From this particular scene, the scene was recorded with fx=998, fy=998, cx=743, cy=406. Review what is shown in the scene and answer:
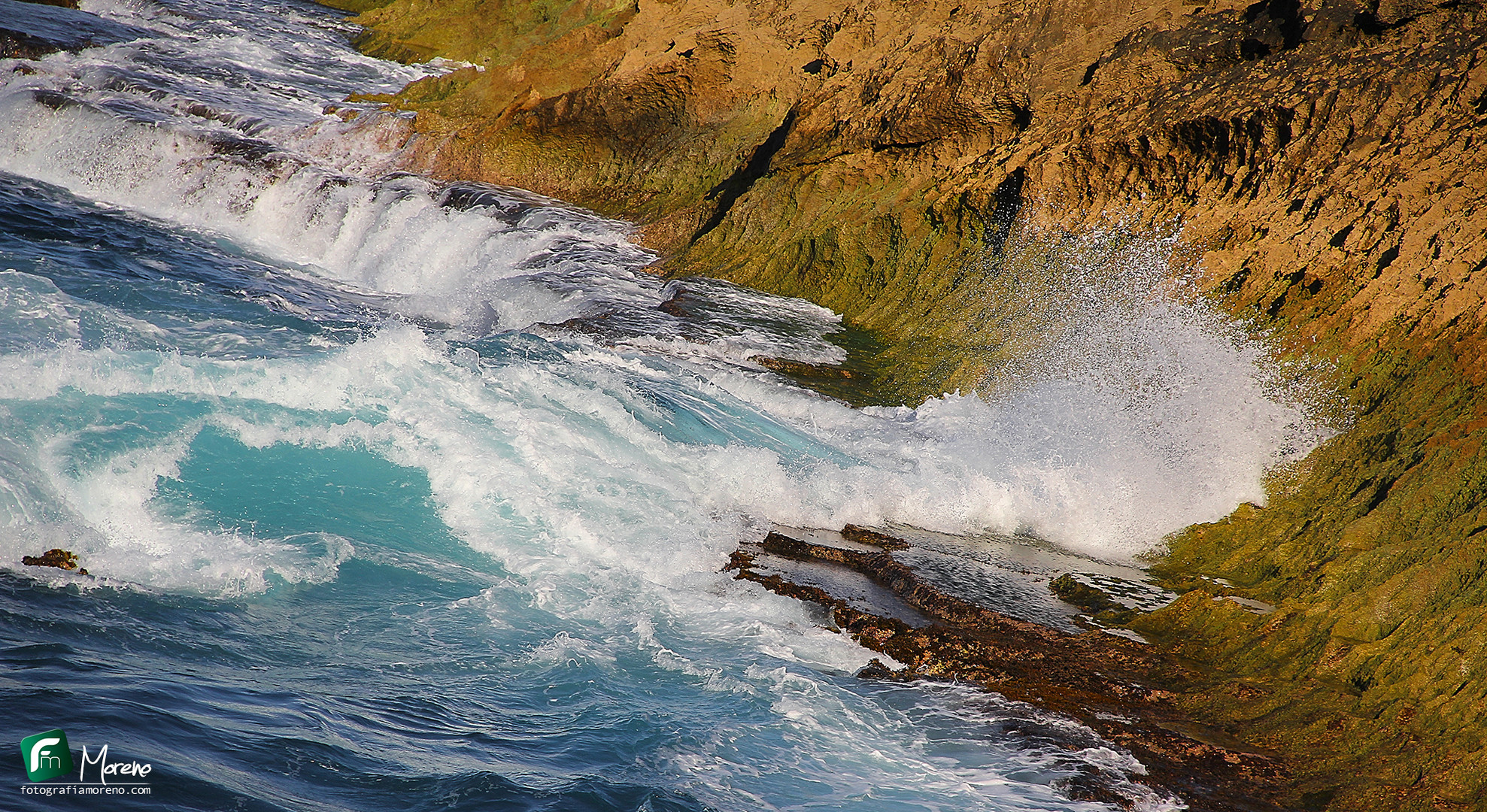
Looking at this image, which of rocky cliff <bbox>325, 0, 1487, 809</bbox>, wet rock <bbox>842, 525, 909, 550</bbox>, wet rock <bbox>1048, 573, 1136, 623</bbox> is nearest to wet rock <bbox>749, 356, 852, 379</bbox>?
rocky cliff <bbox>325, 0, 1487, 809</bbox>

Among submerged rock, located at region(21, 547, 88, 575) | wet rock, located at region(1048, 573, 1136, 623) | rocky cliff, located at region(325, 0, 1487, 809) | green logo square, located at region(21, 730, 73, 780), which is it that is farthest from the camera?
wet rock, located at region(1048, 573, 1136, 623)

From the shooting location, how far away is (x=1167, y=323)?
938 cm

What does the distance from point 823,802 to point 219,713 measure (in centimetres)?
252

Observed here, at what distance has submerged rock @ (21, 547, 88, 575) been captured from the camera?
520cm

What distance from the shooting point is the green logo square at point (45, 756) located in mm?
3330

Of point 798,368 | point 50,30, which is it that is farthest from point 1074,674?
point 50,30

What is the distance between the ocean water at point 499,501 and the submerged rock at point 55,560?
2.4 inches

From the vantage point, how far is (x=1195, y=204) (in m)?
10.4

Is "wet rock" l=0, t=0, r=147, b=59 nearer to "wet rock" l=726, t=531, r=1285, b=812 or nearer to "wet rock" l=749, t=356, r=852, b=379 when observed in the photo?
"wet rock" l=749, t=356, r=852, b=379

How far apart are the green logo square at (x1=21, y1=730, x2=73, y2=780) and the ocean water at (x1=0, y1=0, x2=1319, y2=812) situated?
0.05 metres

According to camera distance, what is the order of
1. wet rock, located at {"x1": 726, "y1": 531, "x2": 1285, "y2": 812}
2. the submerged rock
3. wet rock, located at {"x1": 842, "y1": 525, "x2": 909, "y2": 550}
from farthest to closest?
wet rock, located at {"x1": 842, "y1": 525, "x2": 909, "y2": 550} → the submerged rock → wet rock, located at {"x1": 726, "y1": 531, "x2": 1285, "y2": 812}

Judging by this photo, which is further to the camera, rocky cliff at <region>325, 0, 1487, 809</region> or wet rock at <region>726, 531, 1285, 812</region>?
rocky cliff at <region>325, 0, 1487, 809</region>

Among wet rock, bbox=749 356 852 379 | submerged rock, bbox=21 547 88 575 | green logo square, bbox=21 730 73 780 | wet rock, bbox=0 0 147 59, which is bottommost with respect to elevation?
green logo square, bbox=21 730 73 780

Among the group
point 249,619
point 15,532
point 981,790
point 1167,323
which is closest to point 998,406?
point 1167,323
